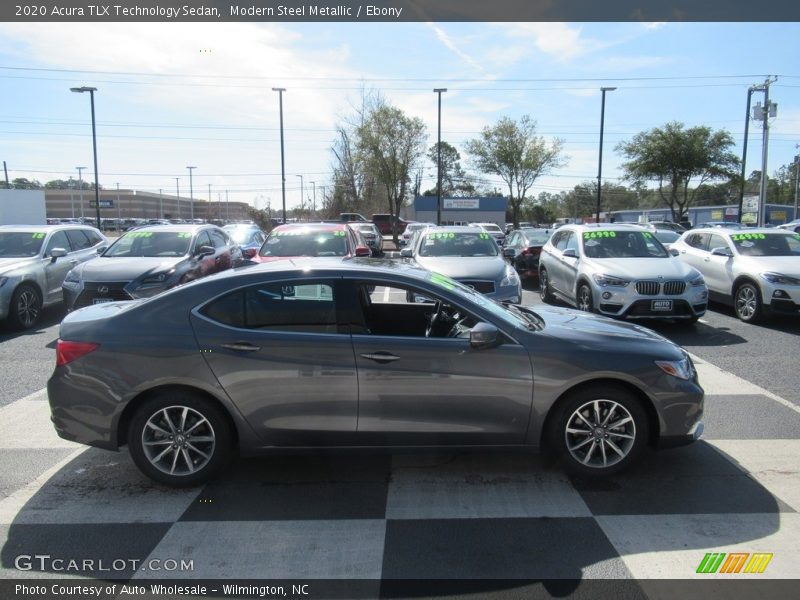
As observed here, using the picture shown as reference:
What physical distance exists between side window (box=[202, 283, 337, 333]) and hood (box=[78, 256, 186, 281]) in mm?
5835

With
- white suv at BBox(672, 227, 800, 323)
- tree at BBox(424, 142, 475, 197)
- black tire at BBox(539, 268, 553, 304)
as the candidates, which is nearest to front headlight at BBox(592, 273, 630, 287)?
white suv at BBox(672, 227, 800, 323)

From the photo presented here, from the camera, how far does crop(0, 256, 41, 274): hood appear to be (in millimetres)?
9688

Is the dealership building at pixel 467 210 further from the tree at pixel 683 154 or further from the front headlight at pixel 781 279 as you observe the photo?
the front headlight at pixel 781 279

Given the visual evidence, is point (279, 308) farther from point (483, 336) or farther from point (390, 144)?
point (390, 144)

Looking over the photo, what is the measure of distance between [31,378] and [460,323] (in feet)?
17.5

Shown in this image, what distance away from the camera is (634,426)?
4012mm

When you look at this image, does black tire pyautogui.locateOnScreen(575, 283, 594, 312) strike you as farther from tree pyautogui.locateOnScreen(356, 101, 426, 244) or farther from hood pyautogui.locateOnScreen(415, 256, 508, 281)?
tree pyautogui.locateOnScreen(356, 101, 426, 244)

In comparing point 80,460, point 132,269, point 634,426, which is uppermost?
point 132,269

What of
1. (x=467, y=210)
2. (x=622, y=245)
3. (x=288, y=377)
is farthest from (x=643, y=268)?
(x=467, y=210)

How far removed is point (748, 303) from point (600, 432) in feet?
24.4

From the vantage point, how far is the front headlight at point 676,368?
4.01m

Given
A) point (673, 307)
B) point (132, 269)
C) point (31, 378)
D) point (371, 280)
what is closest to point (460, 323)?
point (371, 280)

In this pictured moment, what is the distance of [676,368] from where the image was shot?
405 centimetres

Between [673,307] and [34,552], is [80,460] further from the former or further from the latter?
[673,307]
